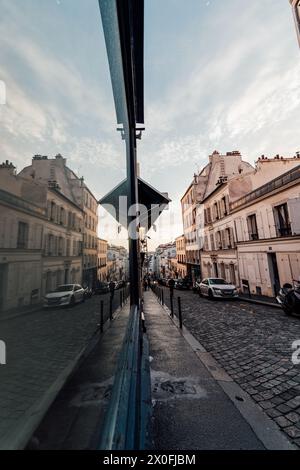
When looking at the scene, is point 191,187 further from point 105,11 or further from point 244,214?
point 105,11

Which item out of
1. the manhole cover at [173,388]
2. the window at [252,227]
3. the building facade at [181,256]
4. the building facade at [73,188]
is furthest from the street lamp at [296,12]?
the building facade at [181,256]

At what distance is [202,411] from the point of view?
218 centimetres

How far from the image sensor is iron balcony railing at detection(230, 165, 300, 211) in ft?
35.1

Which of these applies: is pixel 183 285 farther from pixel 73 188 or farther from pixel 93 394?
pixel 73 188

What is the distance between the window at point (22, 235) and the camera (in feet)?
2.28

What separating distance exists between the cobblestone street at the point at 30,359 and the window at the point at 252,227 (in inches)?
592

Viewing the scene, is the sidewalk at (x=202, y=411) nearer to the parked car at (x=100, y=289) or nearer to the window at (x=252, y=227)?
the parked car at (x=100, y=289)

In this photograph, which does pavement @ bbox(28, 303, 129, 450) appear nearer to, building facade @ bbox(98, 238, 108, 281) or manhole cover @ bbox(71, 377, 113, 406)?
manhole cover @ bbox(71, 377, 113, 406)

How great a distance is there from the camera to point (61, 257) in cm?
107

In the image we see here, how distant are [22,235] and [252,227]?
15.9m

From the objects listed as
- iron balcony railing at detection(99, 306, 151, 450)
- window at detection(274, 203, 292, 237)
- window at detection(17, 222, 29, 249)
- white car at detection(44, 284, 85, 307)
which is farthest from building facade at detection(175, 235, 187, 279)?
window at detection(17, 222, 29, 249)

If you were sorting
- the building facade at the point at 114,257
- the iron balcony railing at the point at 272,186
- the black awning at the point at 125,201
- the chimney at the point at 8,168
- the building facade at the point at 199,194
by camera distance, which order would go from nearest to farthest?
the chimney at the point at 8,168 < the building facade at the point at 114,257 < the black awning at the point at 125,201 < the iron balcony railing at the point at 272,186 < the building facade at the point at 199,194

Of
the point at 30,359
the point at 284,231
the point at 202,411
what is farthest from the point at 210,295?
the point at 30,359
